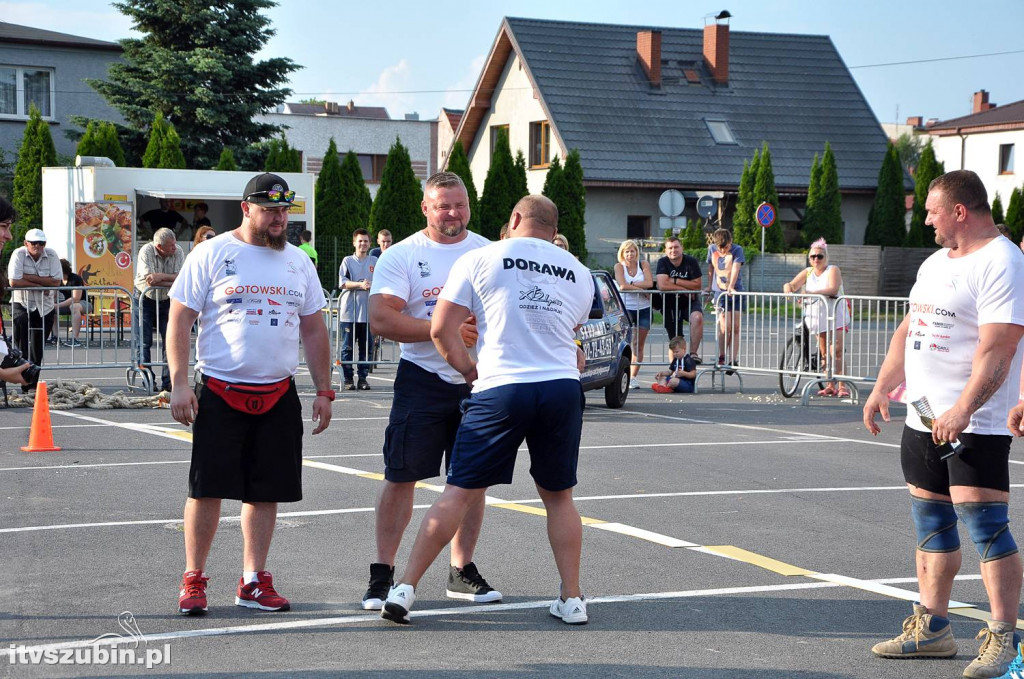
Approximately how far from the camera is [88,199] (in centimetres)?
2472

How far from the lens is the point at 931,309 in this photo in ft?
17.3

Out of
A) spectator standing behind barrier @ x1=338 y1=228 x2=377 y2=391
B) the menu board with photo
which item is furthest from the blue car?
the menu board with photo

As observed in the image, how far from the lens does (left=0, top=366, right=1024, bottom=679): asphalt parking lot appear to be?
5141mm

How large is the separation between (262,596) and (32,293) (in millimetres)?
10525

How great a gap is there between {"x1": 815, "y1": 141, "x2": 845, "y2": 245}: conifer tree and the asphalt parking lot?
34.6m

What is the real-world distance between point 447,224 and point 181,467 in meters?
4.76

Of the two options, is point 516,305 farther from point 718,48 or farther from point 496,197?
point 718,48

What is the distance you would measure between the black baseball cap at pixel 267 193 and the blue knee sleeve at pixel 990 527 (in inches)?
126

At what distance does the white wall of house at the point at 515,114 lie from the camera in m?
47.7

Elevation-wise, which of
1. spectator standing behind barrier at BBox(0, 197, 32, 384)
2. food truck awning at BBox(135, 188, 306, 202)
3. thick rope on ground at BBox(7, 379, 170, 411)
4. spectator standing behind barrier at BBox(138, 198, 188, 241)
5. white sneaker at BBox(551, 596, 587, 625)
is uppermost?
food truck awning at BBox(135, 188, 306, 202)

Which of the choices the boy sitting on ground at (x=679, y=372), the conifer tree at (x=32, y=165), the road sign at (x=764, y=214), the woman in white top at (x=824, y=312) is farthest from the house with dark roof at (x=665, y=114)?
the woman in white top at (x=824, y=312)

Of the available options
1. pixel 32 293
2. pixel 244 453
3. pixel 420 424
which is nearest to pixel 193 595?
pixel 244 453

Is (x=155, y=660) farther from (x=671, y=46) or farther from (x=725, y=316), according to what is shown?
(x=671, y=46)

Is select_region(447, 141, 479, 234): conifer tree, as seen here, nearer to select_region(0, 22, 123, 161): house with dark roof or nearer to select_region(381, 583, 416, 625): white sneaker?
select_region(0, 22, 123, 161): house with dark roof
